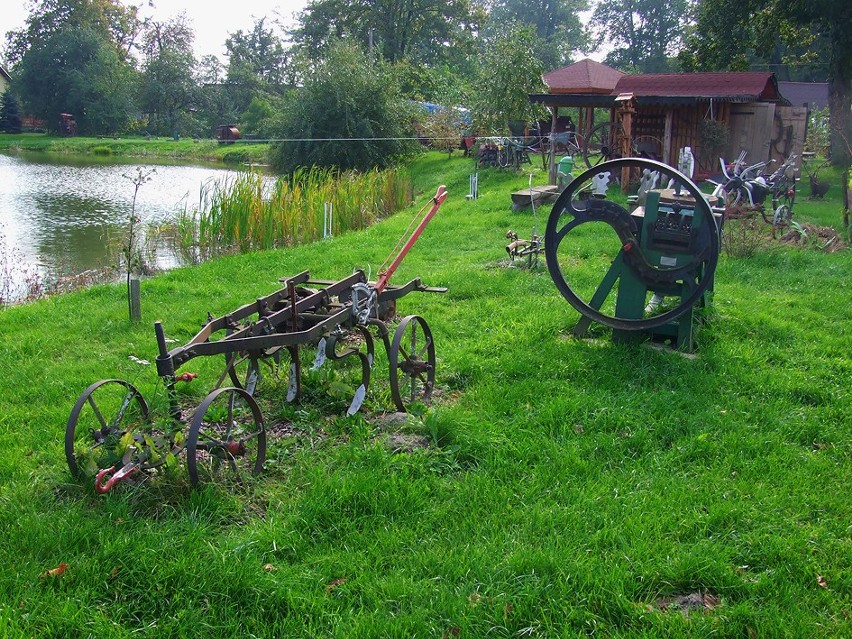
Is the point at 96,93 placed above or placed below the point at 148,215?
above

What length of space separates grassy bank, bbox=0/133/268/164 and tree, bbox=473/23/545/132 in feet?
49.2

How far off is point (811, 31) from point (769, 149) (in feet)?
28.8

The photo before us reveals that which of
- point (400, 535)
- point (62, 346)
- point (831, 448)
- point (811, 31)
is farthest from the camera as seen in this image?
point (811, 31)

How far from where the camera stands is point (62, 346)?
637 cm

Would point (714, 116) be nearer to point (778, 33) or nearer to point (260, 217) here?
point (778, 33)

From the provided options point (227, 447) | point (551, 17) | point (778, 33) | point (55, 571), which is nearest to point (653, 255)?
point (227, 447)

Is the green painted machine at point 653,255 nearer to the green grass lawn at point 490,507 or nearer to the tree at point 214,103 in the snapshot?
the green grass lawn at point 490,507

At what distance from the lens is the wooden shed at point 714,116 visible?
1675cm

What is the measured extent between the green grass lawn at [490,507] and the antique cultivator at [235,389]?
0.14 metres

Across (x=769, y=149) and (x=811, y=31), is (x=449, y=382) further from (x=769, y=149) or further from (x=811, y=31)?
(x=811, y=31)

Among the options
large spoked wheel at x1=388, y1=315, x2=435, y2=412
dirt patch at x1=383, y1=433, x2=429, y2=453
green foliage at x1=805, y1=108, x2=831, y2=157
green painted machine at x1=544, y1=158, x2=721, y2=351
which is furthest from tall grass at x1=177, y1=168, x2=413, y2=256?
green foliage at x1=805, y1=108, x2=831, y2=157

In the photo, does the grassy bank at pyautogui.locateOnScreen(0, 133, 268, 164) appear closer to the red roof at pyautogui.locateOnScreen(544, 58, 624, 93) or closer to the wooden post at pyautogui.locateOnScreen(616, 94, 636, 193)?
the red roof at pyautogui.locateOnScreen(544, 58, 624, 93)

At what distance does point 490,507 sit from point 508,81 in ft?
63.7

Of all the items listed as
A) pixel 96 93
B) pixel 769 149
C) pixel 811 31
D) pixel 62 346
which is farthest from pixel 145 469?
pixel 96 93
